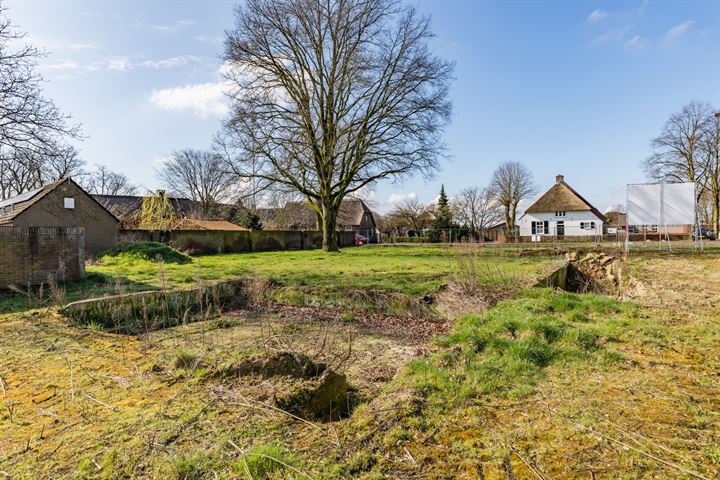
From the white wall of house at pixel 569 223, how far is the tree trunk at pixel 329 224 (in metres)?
30.8

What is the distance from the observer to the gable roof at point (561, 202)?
45.1m

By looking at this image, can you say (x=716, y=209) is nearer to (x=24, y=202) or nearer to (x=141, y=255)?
(x=141, y=255)

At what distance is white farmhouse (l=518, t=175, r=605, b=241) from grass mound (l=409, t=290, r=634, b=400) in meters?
42.2

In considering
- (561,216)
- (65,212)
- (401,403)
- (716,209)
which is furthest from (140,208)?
(716,209)

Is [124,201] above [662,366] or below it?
above

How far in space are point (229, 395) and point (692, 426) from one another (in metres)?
3.49

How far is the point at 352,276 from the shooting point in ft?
36.8

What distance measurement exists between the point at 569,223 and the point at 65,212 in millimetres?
47318

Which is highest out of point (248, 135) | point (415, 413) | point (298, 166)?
point (248, 135)

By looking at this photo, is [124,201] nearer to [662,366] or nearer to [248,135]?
[248,135]

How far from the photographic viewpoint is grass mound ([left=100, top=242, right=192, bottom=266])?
15087mm

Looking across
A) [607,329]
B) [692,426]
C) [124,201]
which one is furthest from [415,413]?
[124,201]

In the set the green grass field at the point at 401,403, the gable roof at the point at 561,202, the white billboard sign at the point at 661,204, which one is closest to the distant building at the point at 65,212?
the green grass field at the point at 401,403

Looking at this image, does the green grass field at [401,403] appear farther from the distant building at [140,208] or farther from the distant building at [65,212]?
the distant building at [140,208]
